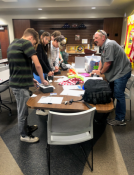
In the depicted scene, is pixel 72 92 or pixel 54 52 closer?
pixel 72 92

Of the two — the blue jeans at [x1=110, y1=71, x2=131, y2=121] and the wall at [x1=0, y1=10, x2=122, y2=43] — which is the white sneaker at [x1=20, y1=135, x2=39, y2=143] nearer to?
the blue jeans at [x1=110, y1=71, x2=131, y2=121]

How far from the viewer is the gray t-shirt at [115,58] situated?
6.56ft

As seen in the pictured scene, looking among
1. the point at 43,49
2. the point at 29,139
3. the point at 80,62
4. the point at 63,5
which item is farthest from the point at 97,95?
the point at 63,5

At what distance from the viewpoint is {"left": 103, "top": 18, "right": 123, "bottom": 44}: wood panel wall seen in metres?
5.52

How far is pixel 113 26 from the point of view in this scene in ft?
18.3

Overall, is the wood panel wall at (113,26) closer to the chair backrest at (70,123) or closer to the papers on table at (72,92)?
the papers on table at (72,92)

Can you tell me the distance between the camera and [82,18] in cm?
572

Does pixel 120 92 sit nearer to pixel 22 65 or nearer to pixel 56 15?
pixel 22 65

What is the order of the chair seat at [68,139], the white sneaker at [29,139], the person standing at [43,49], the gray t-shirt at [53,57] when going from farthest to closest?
the gray t-shirt at [53,57]
the person standing at [43,49]
the white sneaker at [29,139]
the chair seat at [68,139]

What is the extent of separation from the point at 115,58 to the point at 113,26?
426 centimetres

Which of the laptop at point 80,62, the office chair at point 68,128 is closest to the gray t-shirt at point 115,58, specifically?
the laptop at point 80,62

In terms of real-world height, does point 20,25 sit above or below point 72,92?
above

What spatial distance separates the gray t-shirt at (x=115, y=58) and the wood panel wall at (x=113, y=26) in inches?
160

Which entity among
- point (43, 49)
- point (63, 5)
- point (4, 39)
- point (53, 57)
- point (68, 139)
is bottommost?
point (68, 139)
